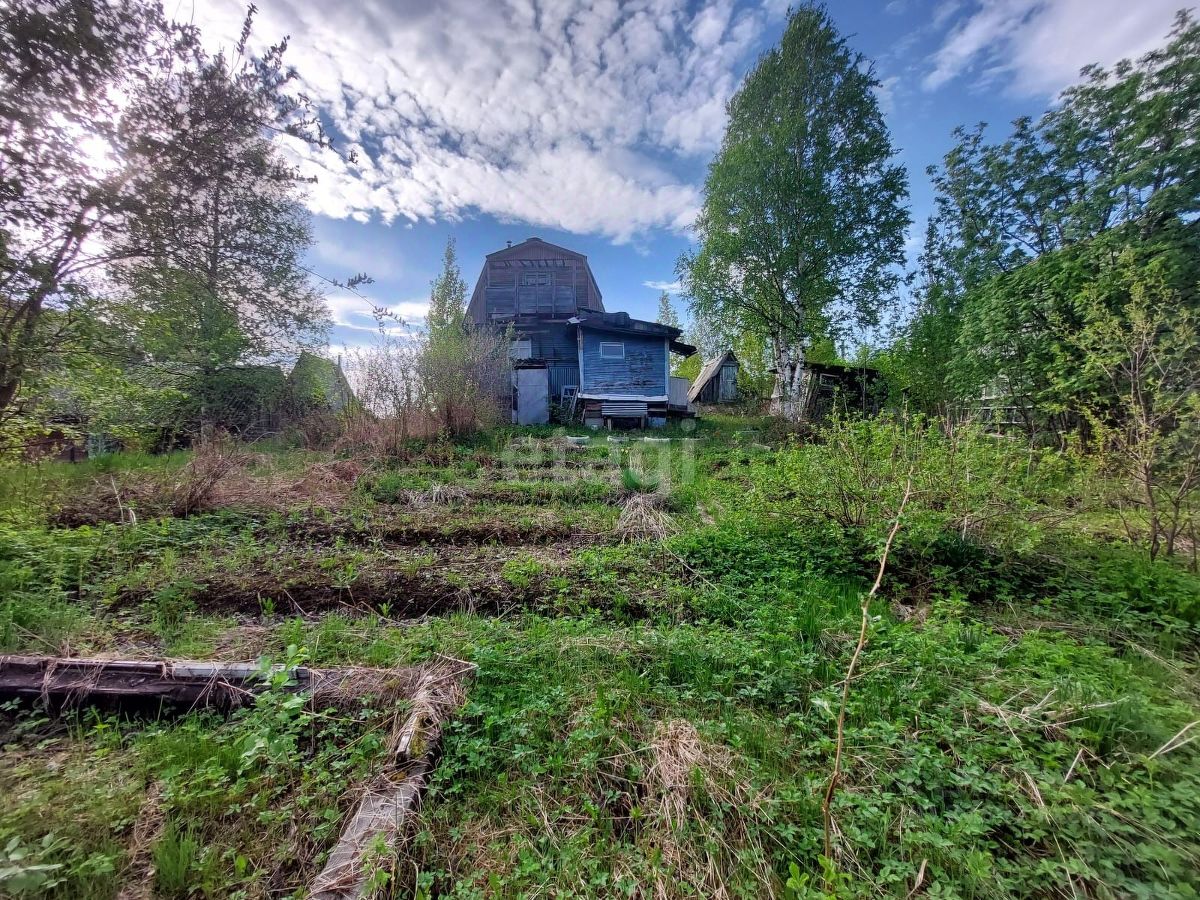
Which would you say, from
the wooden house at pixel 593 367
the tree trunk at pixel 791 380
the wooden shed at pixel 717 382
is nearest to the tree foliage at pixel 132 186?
the wooden house at pixel 593 367

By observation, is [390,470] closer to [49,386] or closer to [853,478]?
[49,386]

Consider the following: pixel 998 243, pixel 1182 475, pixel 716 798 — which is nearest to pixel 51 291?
pixel 716 798

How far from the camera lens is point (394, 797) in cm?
154

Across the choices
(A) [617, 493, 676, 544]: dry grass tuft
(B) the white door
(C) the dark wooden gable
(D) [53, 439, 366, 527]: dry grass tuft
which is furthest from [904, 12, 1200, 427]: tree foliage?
(C) the dark wooden gable

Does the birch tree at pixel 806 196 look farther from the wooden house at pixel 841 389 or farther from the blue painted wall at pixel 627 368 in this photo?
the blue painted wall at pixel 627 368

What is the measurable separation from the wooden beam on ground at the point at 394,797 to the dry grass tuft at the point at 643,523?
8.70ft

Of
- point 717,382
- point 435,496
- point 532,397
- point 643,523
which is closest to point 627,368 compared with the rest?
point 532,397

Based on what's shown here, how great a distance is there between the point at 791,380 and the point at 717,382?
11136 mm

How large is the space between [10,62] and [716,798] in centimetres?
543

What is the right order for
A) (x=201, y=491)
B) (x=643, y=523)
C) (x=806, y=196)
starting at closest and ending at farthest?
1. (x=643, y=523)
2. (x=201, y=491)
3. (x=806, y=196)

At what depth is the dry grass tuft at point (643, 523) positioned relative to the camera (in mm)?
4438

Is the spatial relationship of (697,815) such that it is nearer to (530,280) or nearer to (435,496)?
(435,496)

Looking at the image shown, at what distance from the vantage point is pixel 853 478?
12.6ft

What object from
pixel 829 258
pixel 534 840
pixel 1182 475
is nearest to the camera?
pixel 534 840
